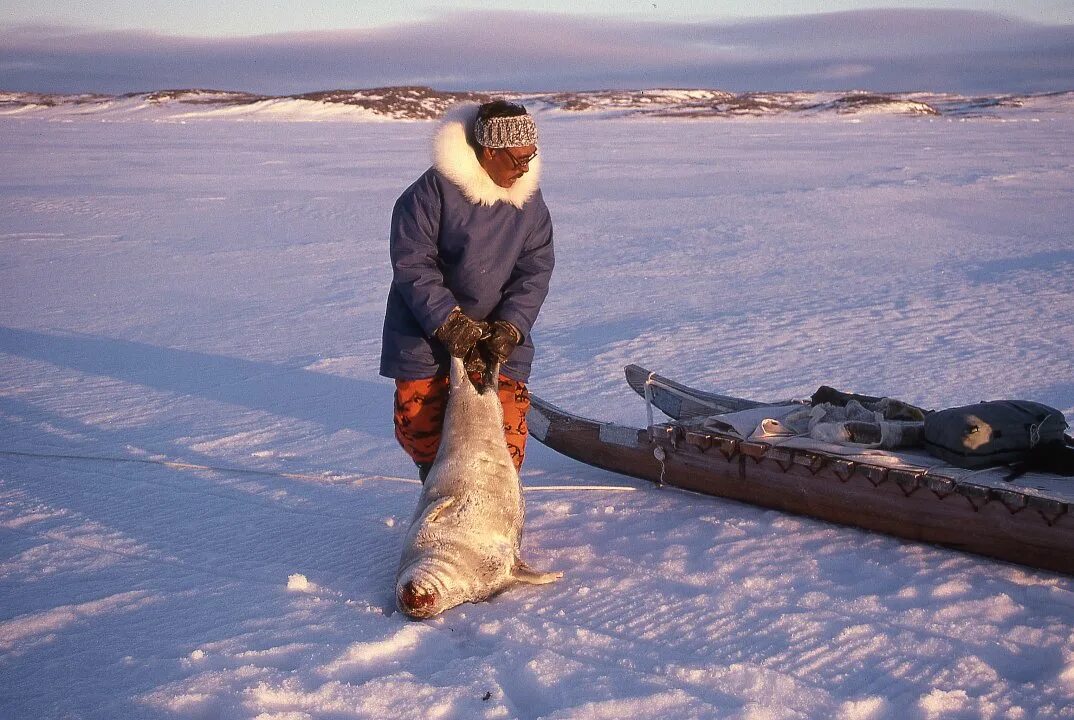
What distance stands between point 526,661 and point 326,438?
Result: 244 cm

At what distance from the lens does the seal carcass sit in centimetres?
278

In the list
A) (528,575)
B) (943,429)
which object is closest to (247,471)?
(528,575)

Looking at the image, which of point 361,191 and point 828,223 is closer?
point 828,223

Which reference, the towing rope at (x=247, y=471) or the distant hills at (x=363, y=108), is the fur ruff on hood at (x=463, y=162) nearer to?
the towing rope at (x=247, y=471)

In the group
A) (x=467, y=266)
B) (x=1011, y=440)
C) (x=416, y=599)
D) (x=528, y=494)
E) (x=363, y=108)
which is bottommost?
(x=528, y=494)

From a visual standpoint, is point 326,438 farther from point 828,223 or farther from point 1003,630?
point 828,223

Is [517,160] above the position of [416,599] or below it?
above

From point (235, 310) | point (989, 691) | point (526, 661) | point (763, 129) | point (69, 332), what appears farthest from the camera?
point (763, 129)

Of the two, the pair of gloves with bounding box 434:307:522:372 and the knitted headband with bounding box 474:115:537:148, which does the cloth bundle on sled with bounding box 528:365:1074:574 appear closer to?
the pair of gloves with bounding box 434:307:522:372

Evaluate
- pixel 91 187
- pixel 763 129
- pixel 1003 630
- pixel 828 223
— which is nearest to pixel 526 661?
pixel 1003 630

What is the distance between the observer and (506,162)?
3.10 metres

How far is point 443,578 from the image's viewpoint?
9.07ft

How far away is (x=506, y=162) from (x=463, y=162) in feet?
0.47

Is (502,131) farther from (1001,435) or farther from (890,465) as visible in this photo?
(1001,435)
